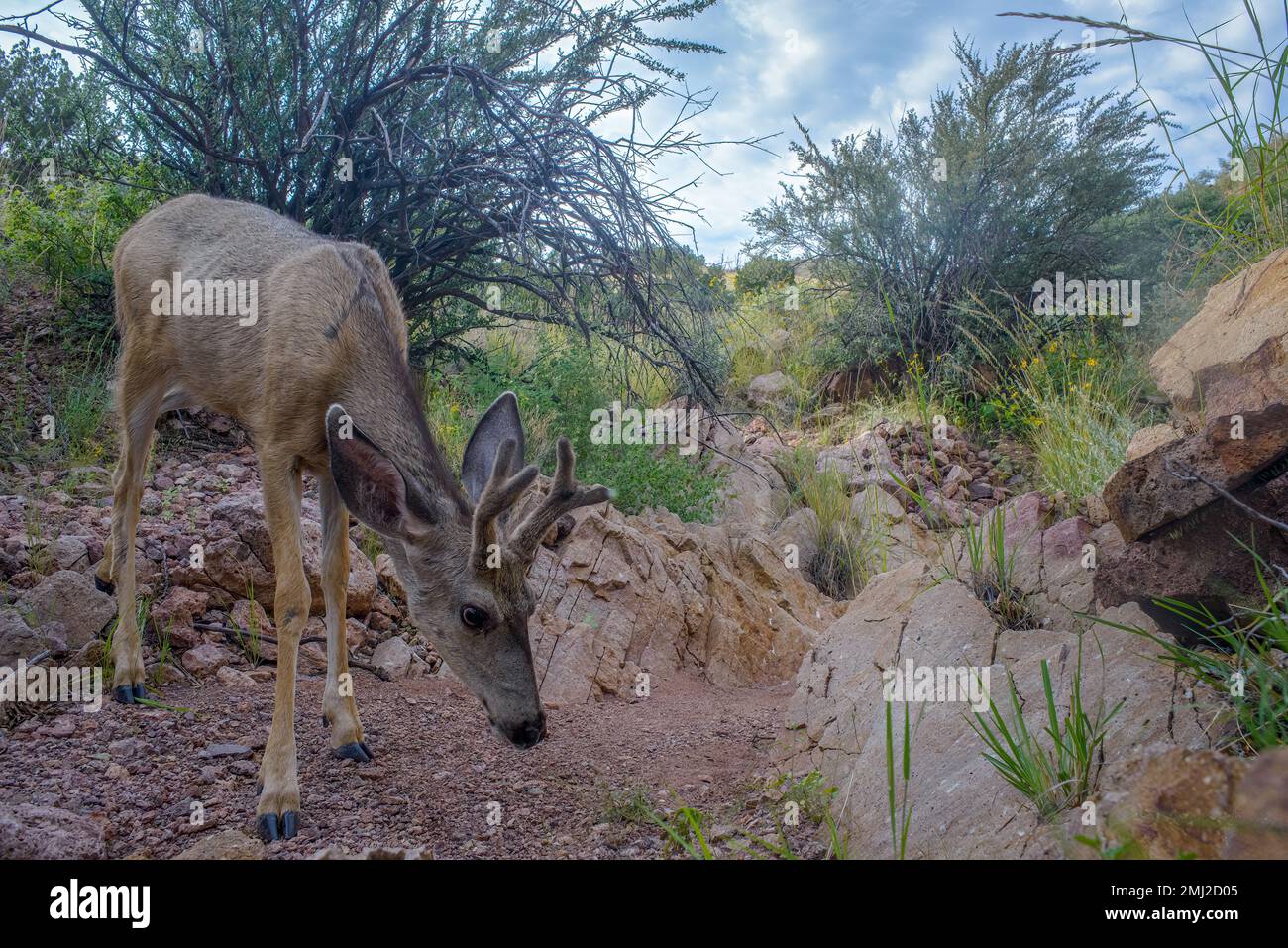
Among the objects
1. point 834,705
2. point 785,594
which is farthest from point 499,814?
point 785,594

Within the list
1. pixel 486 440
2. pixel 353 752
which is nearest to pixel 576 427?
pixel 486 440

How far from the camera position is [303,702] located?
193 inches

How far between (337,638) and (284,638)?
688 mm

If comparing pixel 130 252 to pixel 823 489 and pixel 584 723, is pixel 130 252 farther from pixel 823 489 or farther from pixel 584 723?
pixel 823 489

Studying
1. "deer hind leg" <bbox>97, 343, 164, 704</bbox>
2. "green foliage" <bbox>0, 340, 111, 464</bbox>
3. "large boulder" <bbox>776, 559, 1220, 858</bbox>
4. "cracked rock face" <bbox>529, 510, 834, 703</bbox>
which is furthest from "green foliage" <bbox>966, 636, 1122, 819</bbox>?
"green foliage" <bbox>0, 340, 111, 464</bbox>

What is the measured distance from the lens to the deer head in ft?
12.0

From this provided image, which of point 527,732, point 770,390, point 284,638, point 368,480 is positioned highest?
point 770,390

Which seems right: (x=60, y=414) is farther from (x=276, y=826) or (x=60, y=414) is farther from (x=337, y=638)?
(x=276, y=826)

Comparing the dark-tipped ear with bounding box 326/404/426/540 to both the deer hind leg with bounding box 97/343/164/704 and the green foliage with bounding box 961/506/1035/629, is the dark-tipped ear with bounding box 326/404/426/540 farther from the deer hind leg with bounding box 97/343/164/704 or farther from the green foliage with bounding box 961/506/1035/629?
the green foliage with bounding box 961/506/1035/629

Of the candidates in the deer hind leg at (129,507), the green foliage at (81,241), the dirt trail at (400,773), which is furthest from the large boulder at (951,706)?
the green foliage at (81,241)

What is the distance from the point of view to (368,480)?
364cm

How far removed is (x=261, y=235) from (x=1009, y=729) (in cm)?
460

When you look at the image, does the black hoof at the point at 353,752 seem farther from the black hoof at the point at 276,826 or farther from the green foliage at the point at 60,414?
the green foliage at the point at 60,414

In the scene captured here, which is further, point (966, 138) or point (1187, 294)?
point (966, 138)
